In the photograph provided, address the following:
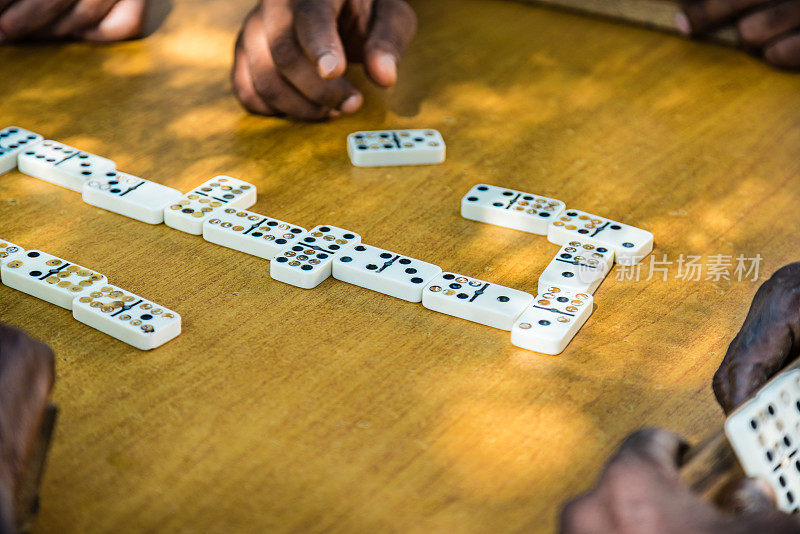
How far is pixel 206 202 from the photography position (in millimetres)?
1825

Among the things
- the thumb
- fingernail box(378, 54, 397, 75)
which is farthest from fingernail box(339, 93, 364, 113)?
the thumb

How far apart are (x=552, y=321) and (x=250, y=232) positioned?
630mm

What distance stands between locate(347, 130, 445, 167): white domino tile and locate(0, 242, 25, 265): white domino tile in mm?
771

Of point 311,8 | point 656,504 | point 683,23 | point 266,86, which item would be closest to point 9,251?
point 266,86

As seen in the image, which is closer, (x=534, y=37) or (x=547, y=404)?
(x=547, y=404)

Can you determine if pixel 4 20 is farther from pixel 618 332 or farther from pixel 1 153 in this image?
pixel 618 332

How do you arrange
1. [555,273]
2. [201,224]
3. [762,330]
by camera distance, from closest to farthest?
[762,330] < [555,273] < [201,224]

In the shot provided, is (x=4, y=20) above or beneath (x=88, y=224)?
above

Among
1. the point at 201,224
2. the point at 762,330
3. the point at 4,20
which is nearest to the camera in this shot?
the point at 762,330

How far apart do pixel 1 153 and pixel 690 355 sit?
1.53 metres

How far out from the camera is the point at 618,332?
5.00 ft

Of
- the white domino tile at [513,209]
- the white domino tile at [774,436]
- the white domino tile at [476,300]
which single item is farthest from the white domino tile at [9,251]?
the white domino tile at [774,436]

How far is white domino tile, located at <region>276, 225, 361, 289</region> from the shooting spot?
63.9 inches

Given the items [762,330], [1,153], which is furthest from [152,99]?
Result: [762,330]
